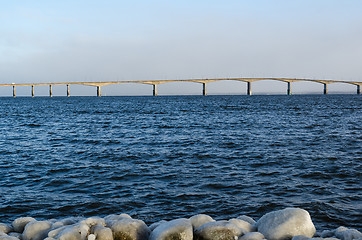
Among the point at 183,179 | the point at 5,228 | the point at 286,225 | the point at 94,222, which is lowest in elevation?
the point at 183,179

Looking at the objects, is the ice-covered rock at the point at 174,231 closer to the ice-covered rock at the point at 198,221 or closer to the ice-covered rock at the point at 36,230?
the ice-covered rock at the point at 198,221

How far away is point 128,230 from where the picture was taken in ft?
18.5

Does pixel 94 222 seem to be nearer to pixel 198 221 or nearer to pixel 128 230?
pixel 128 230

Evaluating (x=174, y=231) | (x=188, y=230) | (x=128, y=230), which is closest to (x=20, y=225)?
(x=128, y=230)

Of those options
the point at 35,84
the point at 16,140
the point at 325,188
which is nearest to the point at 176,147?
the point at 325,188

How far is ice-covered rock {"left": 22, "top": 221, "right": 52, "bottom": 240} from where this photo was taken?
566 cm

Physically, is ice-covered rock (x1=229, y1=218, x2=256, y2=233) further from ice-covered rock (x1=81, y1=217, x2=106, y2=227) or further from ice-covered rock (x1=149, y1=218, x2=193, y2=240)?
ice-covered rock (x1=81, y1=217, x2=106, y2=227)

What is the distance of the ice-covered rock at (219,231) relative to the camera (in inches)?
212

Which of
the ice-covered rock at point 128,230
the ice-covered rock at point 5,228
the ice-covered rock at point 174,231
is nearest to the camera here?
the ice-covered rock at point 174,231

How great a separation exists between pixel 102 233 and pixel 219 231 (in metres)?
1.86

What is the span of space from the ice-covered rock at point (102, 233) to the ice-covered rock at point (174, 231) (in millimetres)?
662

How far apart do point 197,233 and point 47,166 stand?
1017cm

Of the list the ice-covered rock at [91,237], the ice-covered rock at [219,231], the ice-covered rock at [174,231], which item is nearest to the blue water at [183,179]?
the ice-covered rock at [174,231]

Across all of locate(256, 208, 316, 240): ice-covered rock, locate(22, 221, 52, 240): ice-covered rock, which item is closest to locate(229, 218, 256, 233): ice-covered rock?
locate(256, 208, 316, 240): ice-covered rock
